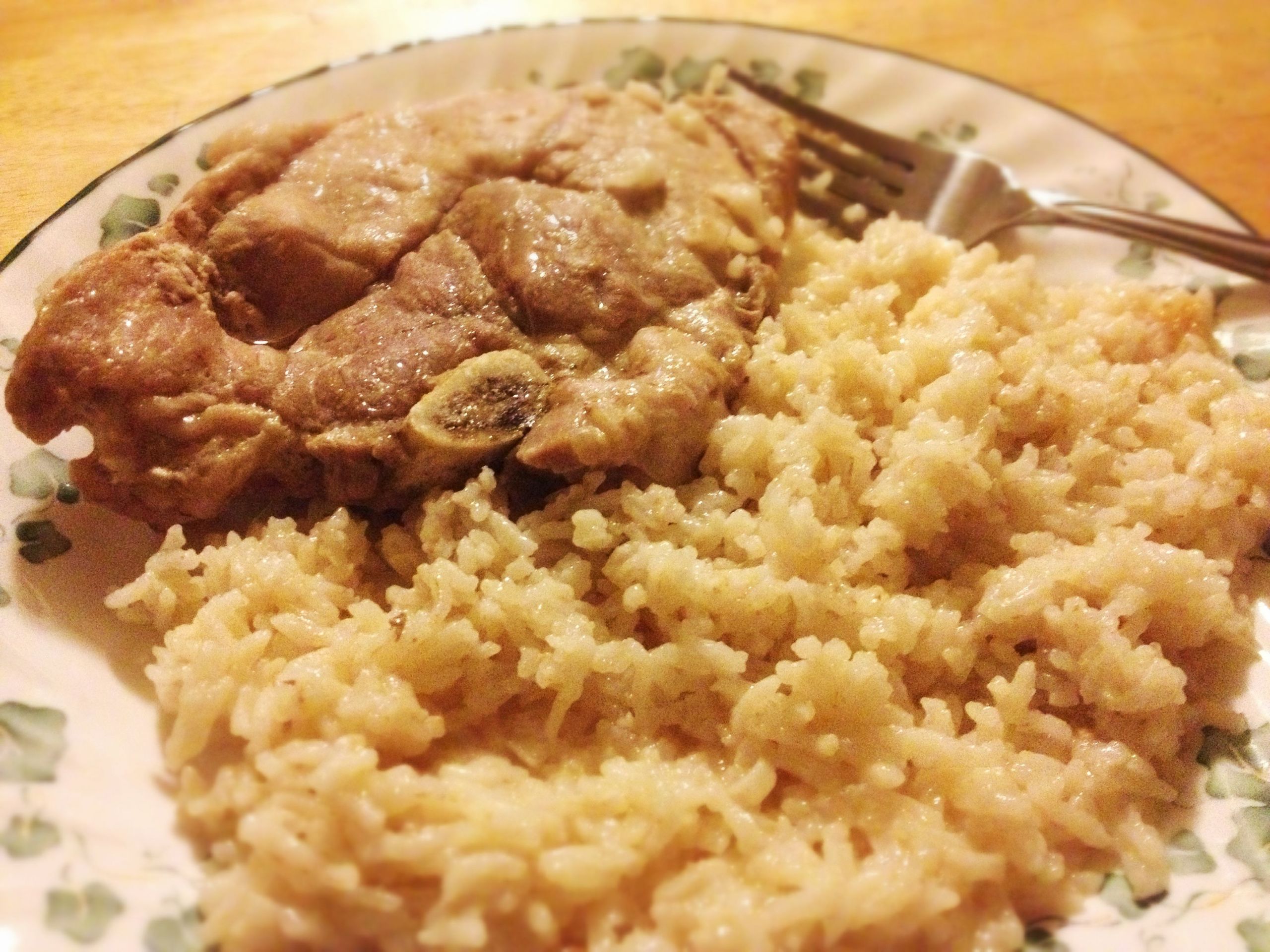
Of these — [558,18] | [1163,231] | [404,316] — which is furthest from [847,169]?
[404,316]

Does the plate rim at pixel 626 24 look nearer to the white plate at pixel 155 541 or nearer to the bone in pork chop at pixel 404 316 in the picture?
the white plate at pixel 155 541

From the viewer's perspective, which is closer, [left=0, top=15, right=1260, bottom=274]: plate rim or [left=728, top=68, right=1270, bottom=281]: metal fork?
[left=0, top=15, right=1260, bottom=274]: plate rim

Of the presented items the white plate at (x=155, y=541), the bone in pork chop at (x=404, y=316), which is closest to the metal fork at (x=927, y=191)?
the white plate at (x=155, y=541)

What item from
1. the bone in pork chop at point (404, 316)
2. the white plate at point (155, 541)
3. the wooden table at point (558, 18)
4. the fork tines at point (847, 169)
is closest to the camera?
the white plate at point (155, 541)

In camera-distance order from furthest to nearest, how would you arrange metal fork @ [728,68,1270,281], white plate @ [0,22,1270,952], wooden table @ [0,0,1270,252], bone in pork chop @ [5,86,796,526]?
metal fork @ [728,68,1270,281], wooden table @ [0,0,1270,252], bone in pork chop @ [5,86,796,526], white plate @ [0,22,1270,952]

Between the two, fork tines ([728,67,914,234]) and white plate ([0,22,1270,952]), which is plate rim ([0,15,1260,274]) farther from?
fork tines ([728,67,914,234])

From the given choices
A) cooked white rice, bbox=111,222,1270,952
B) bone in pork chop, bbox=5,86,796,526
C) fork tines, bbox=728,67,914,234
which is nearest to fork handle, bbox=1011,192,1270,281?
fork tines, bbox=728,67,914,234

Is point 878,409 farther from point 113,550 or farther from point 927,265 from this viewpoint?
point 113,550
